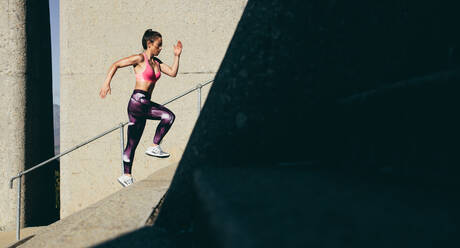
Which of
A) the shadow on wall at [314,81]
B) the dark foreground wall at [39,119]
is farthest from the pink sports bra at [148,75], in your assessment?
the shadow on wall at [314,81]

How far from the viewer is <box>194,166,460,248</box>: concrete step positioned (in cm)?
51

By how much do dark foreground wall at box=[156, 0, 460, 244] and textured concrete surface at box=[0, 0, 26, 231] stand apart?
4.11m

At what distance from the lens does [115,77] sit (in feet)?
14.8

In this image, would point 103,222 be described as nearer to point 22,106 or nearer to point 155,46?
point 155,46

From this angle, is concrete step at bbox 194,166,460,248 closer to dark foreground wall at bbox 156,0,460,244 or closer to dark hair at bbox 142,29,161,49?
dark foreground wall at bbox 156,0,460,244

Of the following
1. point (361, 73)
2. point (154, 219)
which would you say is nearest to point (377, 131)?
A: point (361, 73)

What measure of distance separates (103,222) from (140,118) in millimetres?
2938

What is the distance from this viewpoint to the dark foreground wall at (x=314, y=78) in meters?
1.28

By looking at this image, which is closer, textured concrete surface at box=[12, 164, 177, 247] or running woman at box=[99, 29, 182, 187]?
textured concrete surface at box=[12, 164, 177, 247]

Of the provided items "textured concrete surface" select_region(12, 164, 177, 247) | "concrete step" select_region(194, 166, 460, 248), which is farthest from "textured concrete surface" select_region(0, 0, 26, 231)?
"concrete step" select_region(194, 166, 460, 248)

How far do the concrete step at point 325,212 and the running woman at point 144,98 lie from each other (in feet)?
11.8

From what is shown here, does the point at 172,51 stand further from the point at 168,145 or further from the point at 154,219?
the point at 154,219

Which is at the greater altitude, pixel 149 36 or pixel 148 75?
pixel 149 36

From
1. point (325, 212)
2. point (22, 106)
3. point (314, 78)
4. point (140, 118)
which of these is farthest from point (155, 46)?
point (325, 212)
